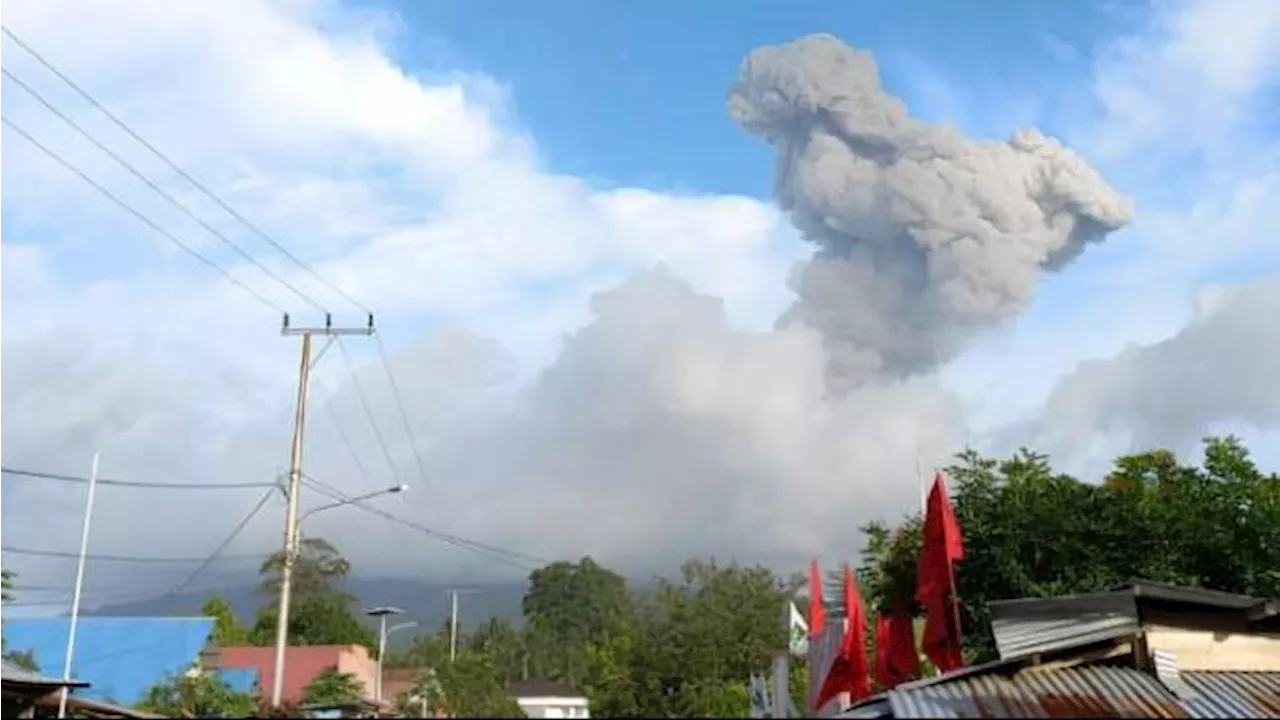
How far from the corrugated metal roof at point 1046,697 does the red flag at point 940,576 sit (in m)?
5.81

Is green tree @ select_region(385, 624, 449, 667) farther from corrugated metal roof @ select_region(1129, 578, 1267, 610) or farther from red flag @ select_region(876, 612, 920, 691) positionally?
corrugated metal roof @ select_region(1129, 578, 1267, 610)

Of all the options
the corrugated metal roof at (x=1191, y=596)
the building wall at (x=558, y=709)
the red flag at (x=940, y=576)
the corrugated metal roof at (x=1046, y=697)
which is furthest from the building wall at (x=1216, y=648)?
the building wall at (x=558, y=709)

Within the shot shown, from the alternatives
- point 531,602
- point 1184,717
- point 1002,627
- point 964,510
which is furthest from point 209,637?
point 1184,717

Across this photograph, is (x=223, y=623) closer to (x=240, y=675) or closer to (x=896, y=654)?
(x=240, y=675)

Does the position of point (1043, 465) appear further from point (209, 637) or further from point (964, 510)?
point (209, 637)

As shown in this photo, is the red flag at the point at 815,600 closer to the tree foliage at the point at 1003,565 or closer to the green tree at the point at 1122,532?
the tree foliage at the point at 1003,565

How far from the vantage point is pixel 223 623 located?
200ft

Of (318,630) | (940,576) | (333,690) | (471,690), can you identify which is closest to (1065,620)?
(940,576)

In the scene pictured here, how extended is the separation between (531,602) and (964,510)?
38415 mm

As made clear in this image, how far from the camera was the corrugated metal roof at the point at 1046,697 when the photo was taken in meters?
13.8

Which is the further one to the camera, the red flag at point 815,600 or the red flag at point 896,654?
the red flag at point 896,654

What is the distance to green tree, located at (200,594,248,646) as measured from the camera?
5664 cm

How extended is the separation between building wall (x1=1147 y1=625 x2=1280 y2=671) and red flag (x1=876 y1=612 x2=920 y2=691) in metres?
10.5

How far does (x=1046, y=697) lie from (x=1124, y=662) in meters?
3.32
